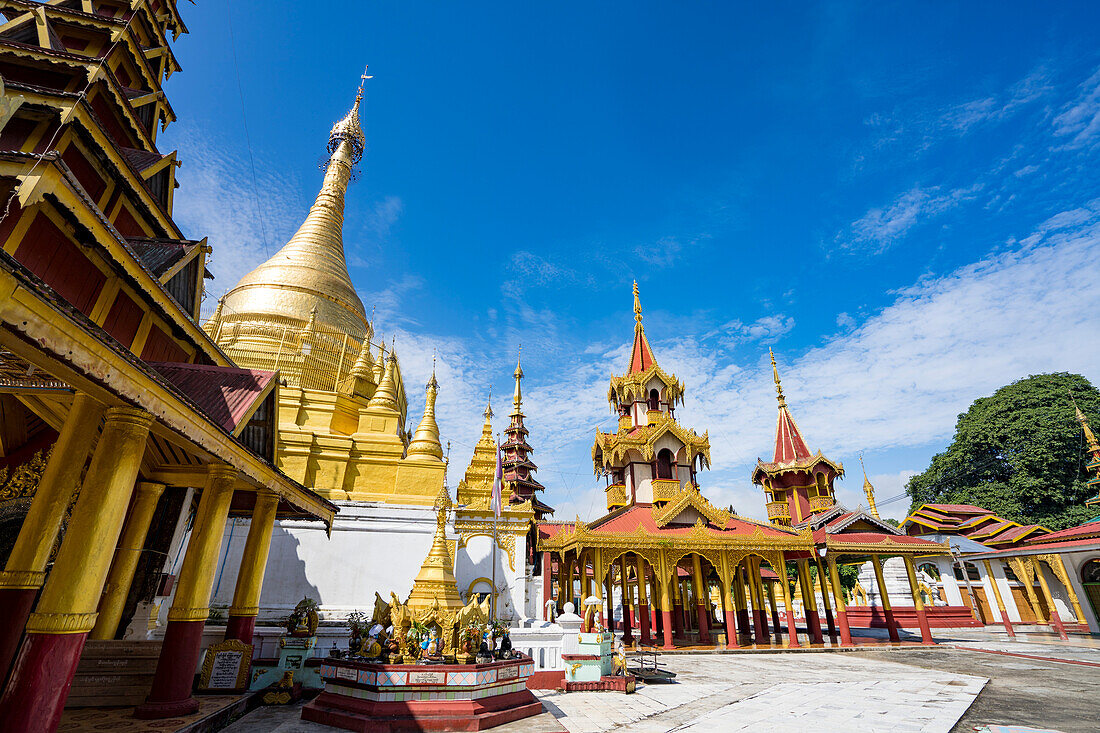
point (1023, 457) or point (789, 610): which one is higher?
point (1023, 457)

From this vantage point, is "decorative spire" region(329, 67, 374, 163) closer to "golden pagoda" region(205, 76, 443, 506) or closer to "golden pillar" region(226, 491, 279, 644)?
"golden pagoda" region(205, 76, 443, 506)

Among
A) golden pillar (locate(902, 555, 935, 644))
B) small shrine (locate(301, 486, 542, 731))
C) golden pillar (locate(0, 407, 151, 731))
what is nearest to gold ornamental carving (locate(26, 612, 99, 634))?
golden pillar (locate(0, 407, 151, 731))

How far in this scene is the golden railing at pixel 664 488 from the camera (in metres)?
24.6

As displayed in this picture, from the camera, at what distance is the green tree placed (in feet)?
130

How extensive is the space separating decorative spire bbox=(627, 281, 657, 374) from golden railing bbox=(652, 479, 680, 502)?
6.69 metres

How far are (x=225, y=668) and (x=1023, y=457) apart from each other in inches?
2127

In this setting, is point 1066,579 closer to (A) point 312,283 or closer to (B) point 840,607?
(B) point 840,607

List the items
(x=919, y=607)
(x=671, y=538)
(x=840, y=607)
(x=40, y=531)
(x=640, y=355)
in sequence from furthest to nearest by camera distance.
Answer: (x=640, y=355), (x=919, y=607), (x=840, y=607), (x=671, y=538), (x=40, y=531)

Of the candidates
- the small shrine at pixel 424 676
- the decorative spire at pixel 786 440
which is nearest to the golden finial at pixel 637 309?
the decorative spire at pixel 786 440

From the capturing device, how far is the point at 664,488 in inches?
976

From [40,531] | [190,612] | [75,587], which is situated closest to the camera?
[75,587]

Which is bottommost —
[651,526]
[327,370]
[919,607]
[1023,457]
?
[919,607]

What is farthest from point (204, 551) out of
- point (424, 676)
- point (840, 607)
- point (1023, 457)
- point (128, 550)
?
point (1023, 457)

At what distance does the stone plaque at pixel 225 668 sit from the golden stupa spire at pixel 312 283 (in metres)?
18.3
